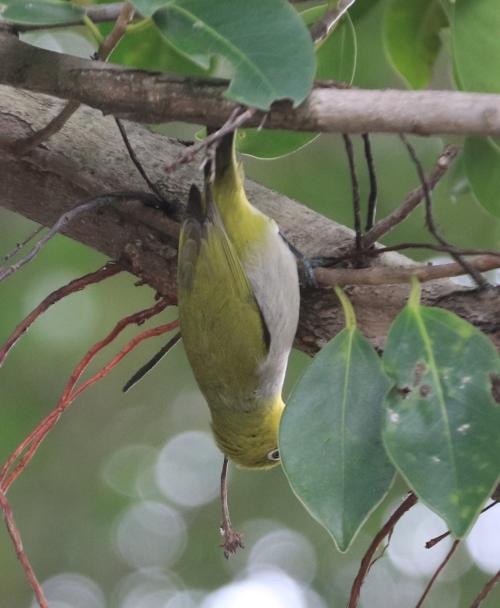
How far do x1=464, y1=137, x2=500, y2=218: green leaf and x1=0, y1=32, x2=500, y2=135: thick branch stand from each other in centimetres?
38

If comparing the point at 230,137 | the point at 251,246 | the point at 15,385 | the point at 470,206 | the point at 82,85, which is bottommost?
the point at 15,385

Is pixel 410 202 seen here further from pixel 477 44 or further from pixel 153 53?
pixel 153 53

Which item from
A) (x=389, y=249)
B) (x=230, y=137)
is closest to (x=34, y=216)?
(x=230, y=137)

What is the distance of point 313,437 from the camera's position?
4.47ft

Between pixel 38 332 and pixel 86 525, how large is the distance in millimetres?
1190

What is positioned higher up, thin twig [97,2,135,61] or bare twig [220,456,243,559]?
thin twig [97,2,135,61]

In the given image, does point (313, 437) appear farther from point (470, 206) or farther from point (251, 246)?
point (470, 206)

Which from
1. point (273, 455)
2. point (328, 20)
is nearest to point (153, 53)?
point (328, 20)

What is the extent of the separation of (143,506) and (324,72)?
11.5ft

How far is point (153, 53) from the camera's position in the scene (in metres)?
1.78

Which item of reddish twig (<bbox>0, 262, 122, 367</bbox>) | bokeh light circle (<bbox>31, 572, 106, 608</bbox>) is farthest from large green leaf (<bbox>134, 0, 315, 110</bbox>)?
bokeh light circle (<bbox>31, 572, 106, 608</bbox>)

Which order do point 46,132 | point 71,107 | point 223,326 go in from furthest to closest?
point 223,326 < point 46,132 < point 71,107

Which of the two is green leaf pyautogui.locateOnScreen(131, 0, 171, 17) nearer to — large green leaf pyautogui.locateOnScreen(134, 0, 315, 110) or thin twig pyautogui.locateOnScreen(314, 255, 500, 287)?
large green leaf pyautogui.locateOnScreen(134, 0, 315, 110)

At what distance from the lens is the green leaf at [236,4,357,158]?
180cm
